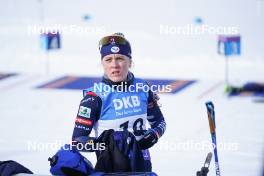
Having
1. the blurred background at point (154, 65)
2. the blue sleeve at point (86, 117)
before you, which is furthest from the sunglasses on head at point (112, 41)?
the blurred background at point (154, 65)

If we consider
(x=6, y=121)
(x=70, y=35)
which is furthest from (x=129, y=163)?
(x=70, y=35)

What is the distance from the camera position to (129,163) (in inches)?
132

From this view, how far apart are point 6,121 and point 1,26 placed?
28.0 ft

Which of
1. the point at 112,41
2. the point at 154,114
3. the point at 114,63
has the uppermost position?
the point at 112,41

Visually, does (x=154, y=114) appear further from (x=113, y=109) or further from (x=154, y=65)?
(x=154, y=65)

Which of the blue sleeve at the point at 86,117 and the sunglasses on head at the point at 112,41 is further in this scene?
the sunglasses on head at the point at 112,41

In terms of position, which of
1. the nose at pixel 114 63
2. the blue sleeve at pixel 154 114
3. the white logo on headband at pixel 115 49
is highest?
the white logo on headband at pixel 115 49

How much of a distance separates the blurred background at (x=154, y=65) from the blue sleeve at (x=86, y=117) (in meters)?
2.43

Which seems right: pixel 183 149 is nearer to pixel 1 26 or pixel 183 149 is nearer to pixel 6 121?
pixel 6 121

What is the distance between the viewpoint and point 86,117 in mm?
3539

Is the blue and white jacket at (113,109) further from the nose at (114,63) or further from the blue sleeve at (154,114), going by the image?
the nose at (114,63)

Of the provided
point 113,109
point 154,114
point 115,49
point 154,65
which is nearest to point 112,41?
point 115,49

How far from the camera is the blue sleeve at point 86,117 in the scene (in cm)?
Result: 354

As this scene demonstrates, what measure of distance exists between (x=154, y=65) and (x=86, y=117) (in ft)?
28.1
